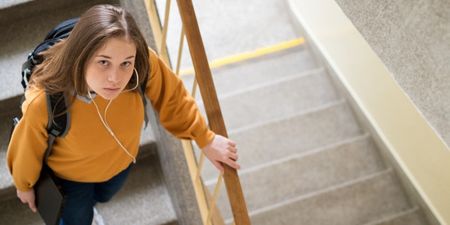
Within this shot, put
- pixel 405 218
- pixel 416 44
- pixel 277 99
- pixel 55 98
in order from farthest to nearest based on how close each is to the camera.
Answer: pixel 277 99 → pixel 405 218 → pixel 55 98 → pixel 416 44

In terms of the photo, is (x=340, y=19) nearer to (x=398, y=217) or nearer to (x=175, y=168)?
(x=398, y=217)

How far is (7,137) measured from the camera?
2561 millimetres

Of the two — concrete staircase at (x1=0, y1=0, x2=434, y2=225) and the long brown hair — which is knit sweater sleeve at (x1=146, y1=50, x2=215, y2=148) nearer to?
the long brown hair

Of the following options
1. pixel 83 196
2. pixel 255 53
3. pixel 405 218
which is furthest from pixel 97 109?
pixel 255 53

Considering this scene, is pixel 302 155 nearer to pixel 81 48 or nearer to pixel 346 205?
pixel 346 205

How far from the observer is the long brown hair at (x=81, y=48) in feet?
4.91

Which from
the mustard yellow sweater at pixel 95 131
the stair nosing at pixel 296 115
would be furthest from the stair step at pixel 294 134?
the mustard yellow sweater at pixel 95 131

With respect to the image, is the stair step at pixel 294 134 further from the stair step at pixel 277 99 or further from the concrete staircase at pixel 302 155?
the stair step at pixel 277 99

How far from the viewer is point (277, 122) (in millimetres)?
3826

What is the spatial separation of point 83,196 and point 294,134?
202 cm

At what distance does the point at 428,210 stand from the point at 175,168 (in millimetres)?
1795

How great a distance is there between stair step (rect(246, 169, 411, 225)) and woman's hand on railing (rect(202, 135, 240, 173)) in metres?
1.73

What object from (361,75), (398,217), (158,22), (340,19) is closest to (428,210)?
(398,217)

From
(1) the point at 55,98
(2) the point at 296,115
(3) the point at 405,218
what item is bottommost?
(3) the point at 405,218
